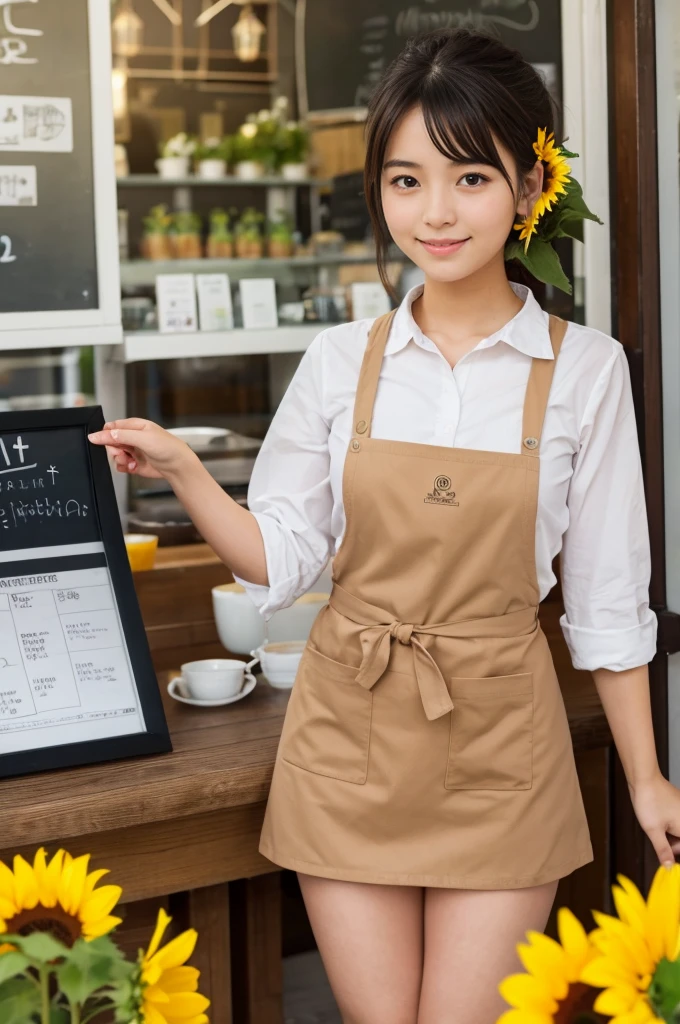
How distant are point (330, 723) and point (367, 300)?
322cm

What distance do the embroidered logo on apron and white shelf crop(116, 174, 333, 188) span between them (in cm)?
395

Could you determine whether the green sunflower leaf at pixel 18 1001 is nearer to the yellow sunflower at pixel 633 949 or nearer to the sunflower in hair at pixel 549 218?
the yellow sunflower at pixel 633 949

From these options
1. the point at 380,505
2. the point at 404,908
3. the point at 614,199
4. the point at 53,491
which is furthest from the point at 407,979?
the point at 614,199

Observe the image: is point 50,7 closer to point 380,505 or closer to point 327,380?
point 327,380

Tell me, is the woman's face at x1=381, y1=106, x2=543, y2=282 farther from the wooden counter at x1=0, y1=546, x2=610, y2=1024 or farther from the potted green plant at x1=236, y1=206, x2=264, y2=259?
the potted green plant at x1=236, y1=206, x2=264, y2=259

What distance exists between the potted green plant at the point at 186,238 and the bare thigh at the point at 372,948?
12.0ft

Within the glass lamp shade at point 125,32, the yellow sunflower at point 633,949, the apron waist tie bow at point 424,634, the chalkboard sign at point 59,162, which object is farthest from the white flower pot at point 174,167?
the yellow sunflower at point 633,949

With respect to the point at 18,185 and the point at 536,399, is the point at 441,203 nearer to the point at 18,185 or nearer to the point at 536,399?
the point at 536,399

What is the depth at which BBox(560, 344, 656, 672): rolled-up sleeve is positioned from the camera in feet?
4.68

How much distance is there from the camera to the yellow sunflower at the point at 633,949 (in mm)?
675

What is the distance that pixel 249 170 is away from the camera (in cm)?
510

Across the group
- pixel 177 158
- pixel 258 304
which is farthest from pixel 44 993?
pixel 177 158

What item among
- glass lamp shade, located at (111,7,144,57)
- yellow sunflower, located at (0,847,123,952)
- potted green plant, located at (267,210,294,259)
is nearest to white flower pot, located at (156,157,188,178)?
potted green plant, located at (267,210,294,259)

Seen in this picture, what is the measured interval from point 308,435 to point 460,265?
287 millimetres
